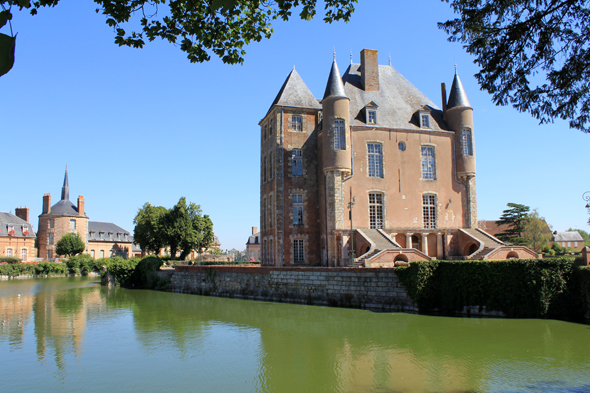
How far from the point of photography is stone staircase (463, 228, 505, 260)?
80.6 feet

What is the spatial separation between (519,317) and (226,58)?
1541 cm

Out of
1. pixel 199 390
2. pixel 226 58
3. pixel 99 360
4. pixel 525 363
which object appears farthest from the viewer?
pixel 99 360

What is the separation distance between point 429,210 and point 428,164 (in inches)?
123

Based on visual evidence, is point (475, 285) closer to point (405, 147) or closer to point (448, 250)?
point (448, 250)

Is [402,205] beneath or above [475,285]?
above

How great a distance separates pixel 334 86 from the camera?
90.3 feet

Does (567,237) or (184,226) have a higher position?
(184,226)

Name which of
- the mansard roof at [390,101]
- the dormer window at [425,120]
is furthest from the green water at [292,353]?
the dormer window at [425,120]

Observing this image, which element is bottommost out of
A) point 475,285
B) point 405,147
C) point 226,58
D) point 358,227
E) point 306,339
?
point 306,339

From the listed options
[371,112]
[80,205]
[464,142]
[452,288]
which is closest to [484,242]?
[464,142]

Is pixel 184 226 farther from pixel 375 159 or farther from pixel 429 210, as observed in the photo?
pixel 429 210

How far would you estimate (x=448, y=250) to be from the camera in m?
28.3

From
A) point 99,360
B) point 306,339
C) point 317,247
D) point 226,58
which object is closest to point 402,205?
point 317,247

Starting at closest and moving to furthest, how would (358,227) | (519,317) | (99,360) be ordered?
(99,360) < (519,317) < (358,227)
